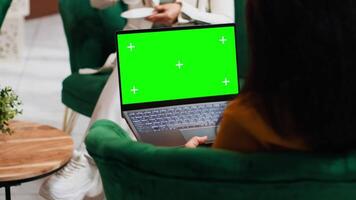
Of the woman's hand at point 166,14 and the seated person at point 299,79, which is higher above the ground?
the seated person at point 299,79

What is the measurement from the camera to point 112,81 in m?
2.71

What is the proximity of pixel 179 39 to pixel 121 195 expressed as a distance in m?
0.82

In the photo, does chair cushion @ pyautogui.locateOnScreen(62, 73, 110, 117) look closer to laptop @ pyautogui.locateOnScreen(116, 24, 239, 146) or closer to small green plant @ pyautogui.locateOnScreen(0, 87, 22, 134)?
small green plant @ pyautogui.locateOnScreen(0, 87, 22, 134)

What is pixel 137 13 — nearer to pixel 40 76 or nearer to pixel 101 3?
pixel 101 3

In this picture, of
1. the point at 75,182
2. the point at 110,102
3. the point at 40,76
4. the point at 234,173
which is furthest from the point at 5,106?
the point at 40,76

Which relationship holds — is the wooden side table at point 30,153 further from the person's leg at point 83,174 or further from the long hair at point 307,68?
the long hair at point 307,68

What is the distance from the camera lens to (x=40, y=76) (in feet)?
14.2

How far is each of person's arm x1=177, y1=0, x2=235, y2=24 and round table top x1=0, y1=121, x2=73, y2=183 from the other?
2.01 ft

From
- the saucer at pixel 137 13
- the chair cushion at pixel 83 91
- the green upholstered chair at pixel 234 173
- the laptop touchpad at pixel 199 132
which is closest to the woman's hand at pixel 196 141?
the laptop touchpad at pixel 199 132

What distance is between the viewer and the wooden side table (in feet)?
6.66

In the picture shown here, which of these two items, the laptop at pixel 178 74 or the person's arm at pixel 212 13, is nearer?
the laptop at pixel 178 74

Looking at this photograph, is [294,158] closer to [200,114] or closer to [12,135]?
[200,114]

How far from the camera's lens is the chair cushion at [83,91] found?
2.93 metres

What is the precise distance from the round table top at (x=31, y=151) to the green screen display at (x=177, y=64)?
308mm
